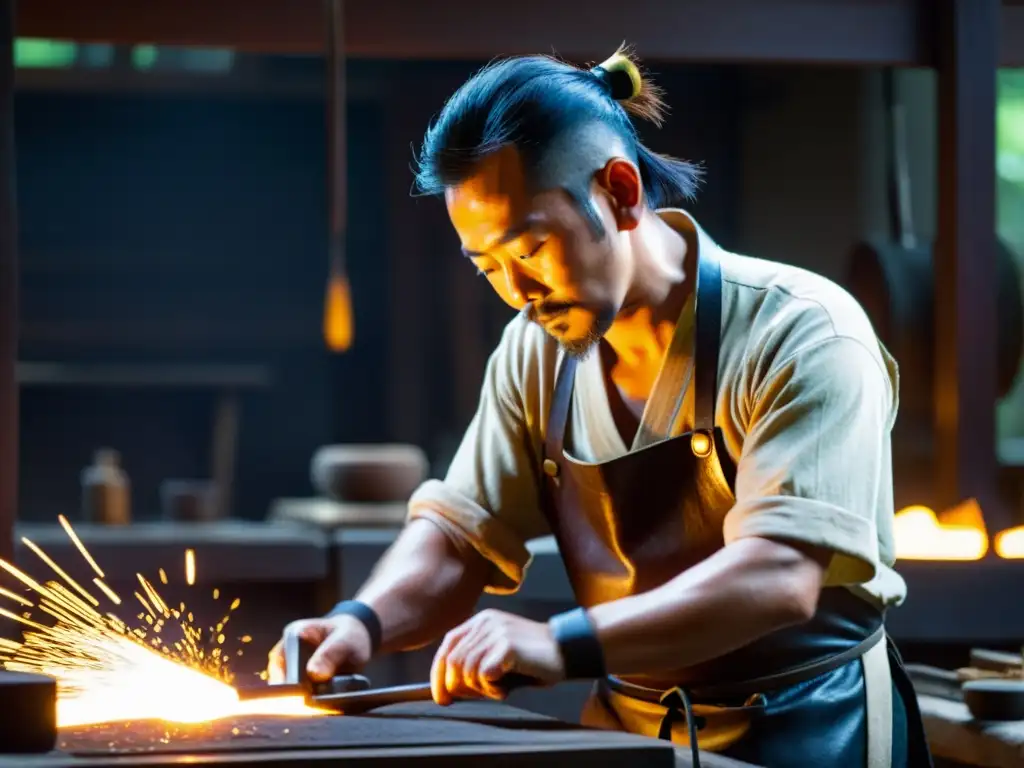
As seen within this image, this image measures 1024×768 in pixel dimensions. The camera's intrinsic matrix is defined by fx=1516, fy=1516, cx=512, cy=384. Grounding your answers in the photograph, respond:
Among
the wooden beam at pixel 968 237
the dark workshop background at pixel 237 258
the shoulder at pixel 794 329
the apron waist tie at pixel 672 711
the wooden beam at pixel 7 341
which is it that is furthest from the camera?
the dark workshop background at pixel 237 258

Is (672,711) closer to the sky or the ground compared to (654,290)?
closer to the ground

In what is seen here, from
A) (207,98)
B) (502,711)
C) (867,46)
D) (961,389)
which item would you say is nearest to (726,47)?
(867,46)

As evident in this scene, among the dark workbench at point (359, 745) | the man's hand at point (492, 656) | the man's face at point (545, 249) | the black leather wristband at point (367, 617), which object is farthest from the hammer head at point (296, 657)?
the man's face at point (545, 249)

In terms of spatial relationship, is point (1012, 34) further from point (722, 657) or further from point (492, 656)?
point (492, 656)

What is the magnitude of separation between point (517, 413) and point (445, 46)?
2369mm

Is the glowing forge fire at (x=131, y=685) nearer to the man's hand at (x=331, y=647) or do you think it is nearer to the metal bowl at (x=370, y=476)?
the man's hand at (x=331, y=647)

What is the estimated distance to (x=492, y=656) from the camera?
6.98 feet

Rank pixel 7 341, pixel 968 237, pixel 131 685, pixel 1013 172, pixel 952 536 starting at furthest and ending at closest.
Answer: pixel 1013 172 → pixel 968 237 → pixel 952 536 → pixel 7 341 → pixel 131 685

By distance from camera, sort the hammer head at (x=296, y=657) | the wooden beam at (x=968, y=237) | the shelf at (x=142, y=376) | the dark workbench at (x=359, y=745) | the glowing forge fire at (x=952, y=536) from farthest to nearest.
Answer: the shelf at (x=142, y=376), the wooden beam at (x=968, y=237), the glowing forge fire at (x=952, y=536), the hammer head at (x=296, y=657), the dark workbench at (x=359, y=745)

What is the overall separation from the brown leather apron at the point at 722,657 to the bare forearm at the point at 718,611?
9.5 inches

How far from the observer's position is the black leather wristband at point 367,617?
261 centimetres

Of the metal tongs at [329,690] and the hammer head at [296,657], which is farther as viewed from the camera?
the hammer head at [296,657]

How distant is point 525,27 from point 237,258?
5354 mm

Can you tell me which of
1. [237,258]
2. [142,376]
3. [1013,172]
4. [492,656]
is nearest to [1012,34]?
Result: [1013,172]
